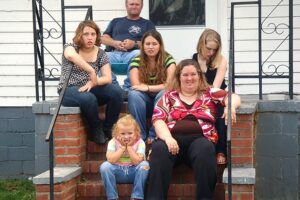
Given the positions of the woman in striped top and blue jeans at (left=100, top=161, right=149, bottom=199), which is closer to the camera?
blue jeans at (left=100, top=161, right=149, bottom=199)

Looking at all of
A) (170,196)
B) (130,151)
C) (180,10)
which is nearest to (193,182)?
(170,196)

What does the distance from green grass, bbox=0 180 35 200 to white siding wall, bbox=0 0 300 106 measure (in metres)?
1.03

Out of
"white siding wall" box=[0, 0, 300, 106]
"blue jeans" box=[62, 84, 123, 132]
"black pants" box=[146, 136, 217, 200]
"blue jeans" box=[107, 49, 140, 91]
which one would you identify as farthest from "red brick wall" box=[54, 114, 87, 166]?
"white siding wall" box=[0, 0, 300, 106]

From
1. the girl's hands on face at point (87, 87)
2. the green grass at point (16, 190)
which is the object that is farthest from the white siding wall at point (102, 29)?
the girl's hands on face at point (87, 87)

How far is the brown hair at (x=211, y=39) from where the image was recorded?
20.8 feet

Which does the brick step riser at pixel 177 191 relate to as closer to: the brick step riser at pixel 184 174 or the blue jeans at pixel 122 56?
the brick step riser at pixel 184 174

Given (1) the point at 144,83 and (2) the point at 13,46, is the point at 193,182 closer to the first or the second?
(1) the point at 144,83

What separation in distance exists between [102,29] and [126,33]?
1.05 metres

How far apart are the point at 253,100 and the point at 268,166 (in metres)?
0.69

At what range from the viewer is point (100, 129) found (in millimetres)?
6387

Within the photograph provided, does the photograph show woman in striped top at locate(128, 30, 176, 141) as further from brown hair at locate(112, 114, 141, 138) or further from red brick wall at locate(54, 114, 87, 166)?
red brick wall at locate(54, 114, 87, 166)

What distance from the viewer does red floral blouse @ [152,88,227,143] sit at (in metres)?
5.85

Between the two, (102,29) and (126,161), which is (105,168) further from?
(102,29)

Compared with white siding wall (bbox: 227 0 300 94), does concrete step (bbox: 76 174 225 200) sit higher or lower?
lower
